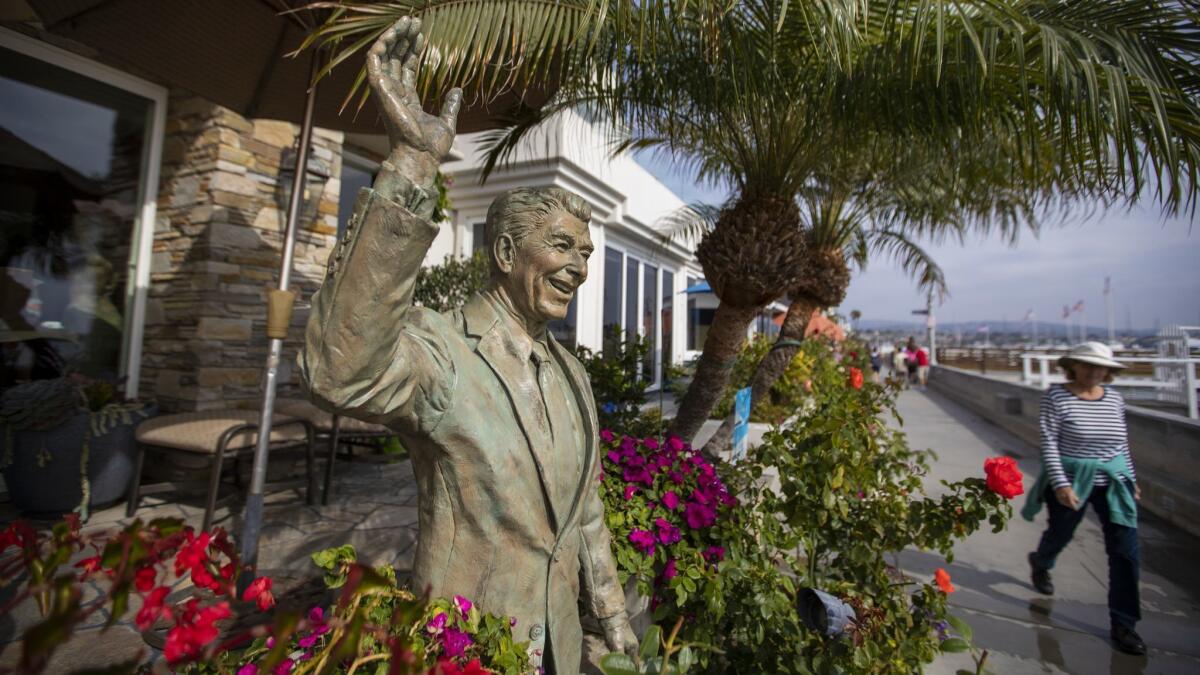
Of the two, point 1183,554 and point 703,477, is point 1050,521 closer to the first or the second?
point 1183,554

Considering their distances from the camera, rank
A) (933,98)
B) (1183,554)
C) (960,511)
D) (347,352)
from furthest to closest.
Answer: (1183,554) < (933,98) < (960,511) < (347,352)

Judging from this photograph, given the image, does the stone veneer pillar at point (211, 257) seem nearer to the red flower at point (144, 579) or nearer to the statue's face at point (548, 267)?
the statue's face at point (548, 267)

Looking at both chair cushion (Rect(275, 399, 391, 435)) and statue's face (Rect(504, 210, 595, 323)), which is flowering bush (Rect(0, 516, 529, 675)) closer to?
statue's face (Rect(504, 210, 595, 323))

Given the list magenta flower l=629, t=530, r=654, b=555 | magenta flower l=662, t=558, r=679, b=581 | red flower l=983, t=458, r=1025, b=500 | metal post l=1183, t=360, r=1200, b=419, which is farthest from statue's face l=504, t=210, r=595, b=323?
metal post l=1183, t=360, r=1200, b=419

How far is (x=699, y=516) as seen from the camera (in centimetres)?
210

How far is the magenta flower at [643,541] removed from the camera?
6.44 feet

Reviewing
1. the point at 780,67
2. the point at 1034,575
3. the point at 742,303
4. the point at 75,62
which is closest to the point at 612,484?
the point at 742,303

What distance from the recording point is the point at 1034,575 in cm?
362

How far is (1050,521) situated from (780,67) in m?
3.25

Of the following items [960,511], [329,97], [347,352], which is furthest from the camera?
[329,97]

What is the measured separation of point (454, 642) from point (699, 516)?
1.31m

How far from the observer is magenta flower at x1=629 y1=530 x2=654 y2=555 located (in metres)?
1.96

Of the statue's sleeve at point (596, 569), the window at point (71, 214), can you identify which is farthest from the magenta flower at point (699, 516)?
the window at point (71, 214)

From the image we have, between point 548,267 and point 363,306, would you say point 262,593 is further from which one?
point 548,267
